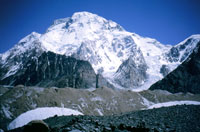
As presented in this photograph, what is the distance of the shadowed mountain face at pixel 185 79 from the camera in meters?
160

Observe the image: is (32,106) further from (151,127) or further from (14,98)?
(151,127)

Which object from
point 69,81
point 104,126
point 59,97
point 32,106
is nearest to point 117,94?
point 59,97

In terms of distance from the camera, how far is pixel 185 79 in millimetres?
165125

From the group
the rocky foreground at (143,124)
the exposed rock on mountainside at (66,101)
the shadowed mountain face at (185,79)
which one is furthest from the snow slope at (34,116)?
the shadowed mountain face at (185,79)

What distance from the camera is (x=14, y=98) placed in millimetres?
77062

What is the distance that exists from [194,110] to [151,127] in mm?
7407

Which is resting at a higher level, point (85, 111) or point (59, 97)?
point (59, 97)

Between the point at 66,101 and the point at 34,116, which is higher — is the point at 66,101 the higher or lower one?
the higher one

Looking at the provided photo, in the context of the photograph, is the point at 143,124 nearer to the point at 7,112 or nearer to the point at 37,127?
the point at 37,127

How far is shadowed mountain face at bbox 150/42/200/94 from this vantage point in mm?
159500

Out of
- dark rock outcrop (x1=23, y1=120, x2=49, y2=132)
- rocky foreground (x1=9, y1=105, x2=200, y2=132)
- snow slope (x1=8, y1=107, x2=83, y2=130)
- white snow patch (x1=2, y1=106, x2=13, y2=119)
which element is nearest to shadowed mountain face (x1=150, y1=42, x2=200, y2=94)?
white snow patch (x1=2, y1=106, x2=13, y2=119)

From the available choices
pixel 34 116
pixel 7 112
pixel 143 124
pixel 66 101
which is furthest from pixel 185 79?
pixel 143 124

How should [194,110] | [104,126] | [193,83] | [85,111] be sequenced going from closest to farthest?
[104,126] < [194,110] < [85,111] < [193,83]

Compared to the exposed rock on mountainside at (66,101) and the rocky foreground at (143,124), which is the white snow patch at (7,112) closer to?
the exposed rock on mountainside at (66,101)
